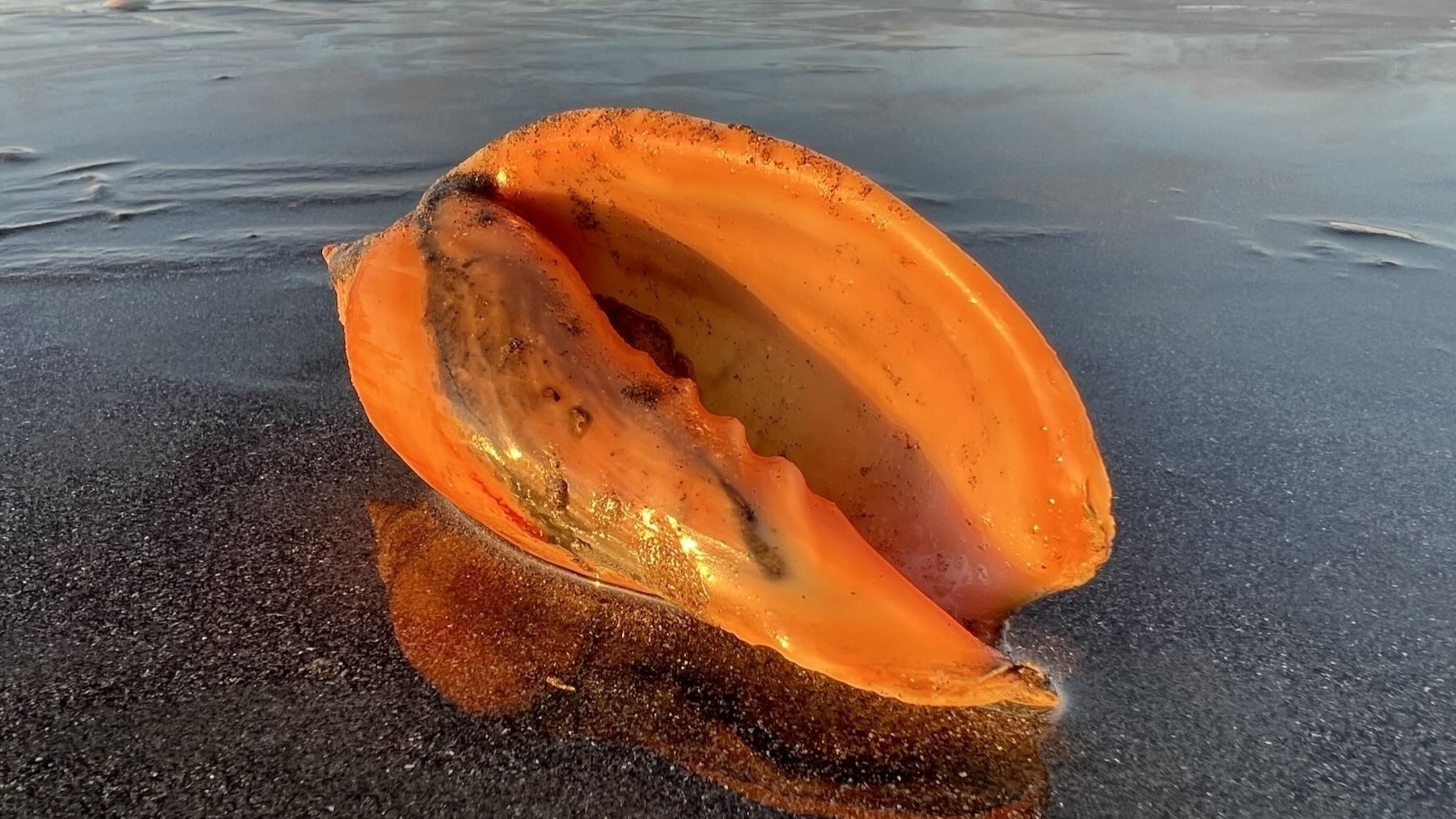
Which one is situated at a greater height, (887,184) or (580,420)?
(580,420)

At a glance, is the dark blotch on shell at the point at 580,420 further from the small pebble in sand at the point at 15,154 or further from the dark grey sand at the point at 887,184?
the small pebble in sand at the point at 15,154

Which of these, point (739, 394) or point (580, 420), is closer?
point (580, 420)

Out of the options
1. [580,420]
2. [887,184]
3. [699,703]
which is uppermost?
[580,420]

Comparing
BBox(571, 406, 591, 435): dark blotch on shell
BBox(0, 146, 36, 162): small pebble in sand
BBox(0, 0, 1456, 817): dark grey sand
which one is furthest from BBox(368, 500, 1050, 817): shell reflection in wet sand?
BBox(0, 146, 36, 162): small pebble in sand

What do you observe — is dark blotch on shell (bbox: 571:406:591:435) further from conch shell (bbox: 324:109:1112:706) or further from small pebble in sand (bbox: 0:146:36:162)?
small pebble in sand (bbox: 0:146:36:162)

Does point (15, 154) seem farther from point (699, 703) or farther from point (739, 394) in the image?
point (699, 703)

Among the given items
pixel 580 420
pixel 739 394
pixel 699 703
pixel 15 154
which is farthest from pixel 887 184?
pixel 15 154

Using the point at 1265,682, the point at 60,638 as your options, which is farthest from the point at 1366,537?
the point at 60,638
